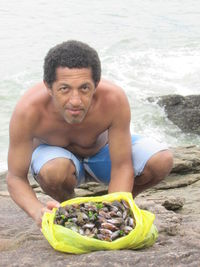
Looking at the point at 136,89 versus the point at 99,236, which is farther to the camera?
the point at 136,89

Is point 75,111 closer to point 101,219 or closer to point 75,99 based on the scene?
point 75,99

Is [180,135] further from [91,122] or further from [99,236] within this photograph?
[99,236]

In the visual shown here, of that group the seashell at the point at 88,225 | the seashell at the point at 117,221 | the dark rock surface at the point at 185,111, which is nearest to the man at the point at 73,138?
the seashell at the point at 88,225

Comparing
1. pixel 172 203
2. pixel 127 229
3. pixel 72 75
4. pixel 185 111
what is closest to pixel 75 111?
pixel 72 75

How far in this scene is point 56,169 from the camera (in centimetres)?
388

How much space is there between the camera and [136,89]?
1244 cm

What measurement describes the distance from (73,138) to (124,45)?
12.5 metres

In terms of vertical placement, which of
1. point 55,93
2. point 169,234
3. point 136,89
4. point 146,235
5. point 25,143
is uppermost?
point 55,93

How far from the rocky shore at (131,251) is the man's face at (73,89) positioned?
0.81 m

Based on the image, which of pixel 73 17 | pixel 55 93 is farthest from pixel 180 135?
pixel 73 17

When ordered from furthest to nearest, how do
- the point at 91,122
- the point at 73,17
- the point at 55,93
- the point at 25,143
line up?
1. the point at 73,17
2. the point at 91,122
3. the point at 25,143
4. the point at 55,93

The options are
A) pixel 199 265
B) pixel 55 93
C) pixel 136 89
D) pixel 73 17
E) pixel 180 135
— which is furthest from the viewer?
pixel 73 17

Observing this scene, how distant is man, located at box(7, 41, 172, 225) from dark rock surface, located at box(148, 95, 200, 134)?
5.51m

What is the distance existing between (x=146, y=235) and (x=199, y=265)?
0.40m
